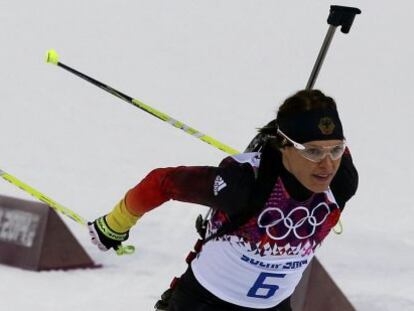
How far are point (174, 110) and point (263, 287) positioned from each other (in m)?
8.62

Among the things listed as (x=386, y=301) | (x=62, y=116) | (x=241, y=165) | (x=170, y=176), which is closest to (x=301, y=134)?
(x=241, y=165)

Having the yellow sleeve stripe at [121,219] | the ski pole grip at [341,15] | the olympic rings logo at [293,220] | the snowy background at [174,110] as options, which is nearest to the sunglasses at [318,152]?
the olympic rings logo at [293,220]

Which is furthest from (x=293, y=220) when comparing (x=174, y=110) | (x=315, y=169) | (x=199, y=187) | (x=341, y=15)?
(x=174, y=110)

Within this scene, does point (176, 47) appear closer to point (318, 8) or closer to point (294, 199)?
Answer: point (318, 8)

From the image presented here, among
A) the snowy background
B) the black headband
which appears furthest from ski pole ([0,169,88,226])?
the black headband

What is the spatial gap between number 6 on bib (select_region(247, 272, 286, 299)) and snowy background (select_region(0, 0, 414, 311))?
8.99 ft

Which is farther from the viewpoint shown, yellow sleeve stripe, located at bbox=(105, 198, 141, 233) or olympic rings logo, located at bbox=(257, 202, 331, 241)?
Result: yellow sleeve stripe, located at bbox=(105, 198, 141, 233)

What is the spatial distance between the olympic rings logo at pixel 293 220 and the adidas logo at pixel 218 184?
17 cm

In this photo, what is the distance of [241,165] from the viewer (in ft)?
10.2

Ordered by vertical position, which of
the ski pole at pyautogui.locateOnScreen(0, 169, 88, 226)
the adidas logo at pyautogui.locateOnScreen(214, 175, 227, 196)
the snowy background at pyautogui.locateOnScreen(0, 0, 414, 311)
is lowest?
the snowy background at pyautogui.locateOnScreen(0, 0, 414, 311)

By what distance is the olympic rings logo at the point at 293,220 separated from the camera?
123 inches

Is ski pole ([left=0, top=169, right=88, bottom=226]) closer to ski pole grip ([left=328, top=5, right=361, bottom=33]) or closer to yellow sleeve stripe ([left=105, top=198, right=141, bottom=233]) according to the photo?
yellow sleeve stripe ([left=105, top=198, right=141, bottom=233])

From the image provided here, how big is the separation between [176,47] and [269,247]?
10828 mm

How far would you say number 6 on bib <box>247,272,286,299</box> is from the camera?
324 centimetres
